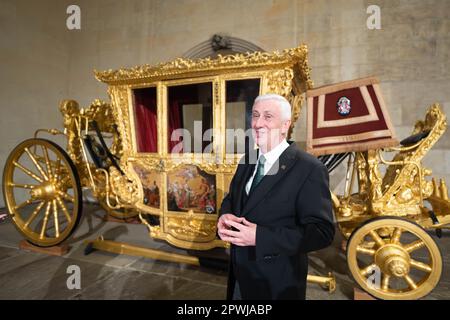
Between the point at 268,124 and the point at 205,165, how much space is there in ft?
4.34

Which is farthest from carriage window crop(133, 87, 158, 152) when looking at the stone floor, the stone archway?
the stone archway

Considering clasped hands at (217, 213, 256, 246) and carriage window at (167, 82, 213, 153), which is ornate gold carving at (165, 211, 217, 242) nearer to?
carriage window at (167, 82, 213, 153)

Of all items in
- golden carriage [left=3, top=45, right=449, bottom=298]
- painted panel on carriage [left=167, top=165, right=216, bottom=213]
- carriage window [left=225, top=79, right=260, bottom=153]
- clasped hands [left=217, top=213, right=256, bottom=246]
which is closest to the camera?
clasped hands [left=217, top=213, right=256, bottom=246]

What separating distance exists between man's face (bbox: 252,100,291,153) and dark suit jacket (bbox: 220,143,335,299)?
0.21 feet

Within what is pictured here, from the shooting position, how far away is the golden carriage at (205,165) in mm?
1853

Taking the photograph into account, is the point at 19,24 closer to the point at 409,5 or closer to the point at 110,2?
the point at 110,2

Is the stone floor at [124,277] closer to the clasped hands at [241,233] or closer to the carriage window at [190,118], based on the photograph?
the carriage window at [190,118]

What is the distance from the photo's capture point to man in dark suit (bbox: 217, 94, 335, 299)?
2.73ft

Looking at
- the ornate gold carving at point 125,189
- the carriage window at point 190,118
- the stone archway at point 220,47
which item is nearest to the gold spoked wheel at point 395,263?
the carriage window at point 190,118

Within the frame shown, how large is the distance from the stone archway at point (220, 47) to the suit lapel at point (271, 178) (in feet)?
14.9

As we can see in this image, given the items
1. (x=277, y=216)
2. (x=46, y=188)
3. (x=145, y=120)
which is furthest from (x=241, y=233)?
(x=46, y=188)

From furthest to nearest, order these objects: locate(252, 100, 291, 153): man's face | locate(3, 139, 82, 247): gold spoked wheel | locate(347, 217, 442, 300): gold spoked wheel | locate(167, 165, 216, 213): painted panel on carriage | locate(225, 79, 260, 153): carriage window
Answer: locate(3, 139, 82, 247): gold spoked wheel
locate(167, 165, 216, 213): painted panel on carriage
locate(225, 79, 260, 153): carriage window
locate(347, 217, 442, 300): gold spoked wheel
locate(252, 100, 291, 153): man's face

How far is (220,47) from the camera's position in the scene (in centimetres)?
514
